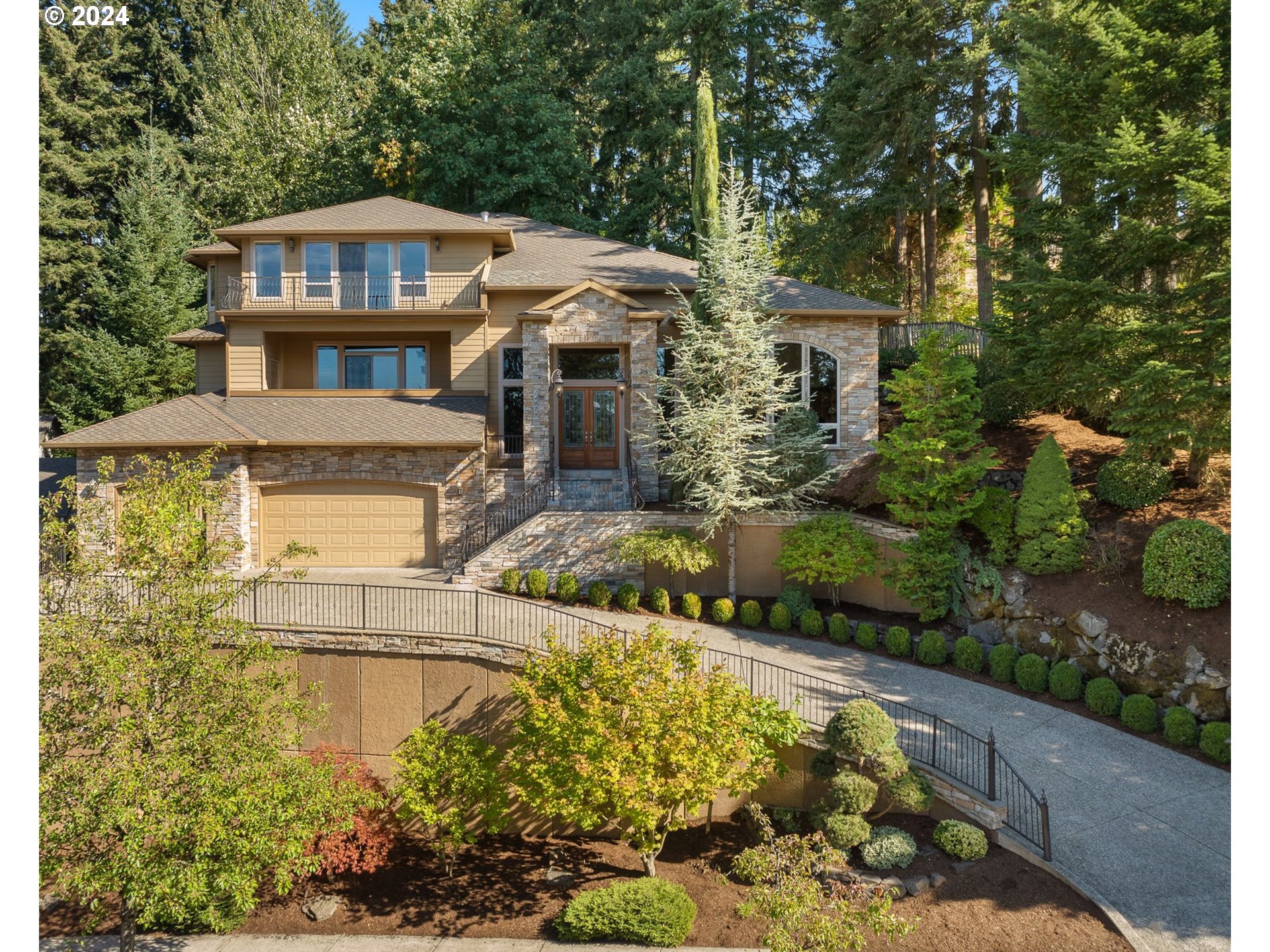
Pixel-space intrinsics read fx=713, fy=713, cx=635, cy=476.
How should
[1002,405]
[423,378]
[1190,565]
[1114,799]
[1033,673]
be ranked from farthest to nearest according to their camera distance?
[423,378], [1002,405], [1033,673], [1190,565], [1114,799]

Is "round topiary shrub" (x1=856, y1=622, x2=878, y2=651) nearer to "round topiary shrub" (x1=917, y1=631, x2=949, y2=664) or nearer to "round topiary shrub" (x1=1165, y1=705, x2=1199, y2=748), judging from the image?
"round topiary shrub" (x1=917, y1=631, x2=949, y2=664)

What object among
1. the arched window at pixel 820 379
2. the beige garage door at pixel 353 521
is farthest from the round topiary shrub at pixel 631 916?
the arched window at pixel 820 379

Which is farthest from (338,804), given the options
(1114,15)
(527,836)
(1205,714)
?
(1114,15)

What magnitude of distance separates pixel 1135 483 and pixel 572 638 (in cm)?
1184

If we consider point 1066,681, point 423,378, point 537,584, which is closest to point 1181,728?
point 1066,681

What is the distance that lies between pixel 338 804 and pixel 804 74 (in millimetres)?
32798

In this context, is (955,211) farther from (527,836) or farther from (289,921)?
(289,921)

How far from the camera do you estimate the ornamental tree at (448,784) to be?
457 inches

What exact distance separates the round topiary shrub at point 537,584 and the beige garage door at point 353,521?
3967 mm

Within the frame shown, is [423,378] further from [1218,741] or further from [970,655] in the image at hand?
[1218,741]

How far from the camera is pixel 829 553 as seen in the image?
1612 cm

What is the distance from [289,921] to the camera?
36.2 ft

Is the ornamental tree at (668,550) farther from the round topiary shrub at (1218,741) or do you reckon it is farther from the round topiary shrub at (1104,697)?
the round topiary shrub at (1218,741)

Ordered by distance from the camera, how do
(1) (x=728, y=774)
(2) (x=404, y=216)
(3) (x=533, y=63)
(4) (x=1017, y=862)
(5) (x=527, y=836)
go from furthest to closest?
(3) (x=533, y=63) < (2) (x=404, y=216) < (5) (x=527, y=836) < (1) (x=728, y=774) < (4) (x=1017, y=862)
